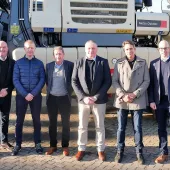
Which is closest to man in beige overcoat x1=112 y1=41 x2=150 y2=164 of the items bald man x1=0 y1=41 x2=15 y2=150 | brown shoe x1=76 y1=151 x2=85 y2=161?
brown shoe x1=76 y1=151 x2=85 y2=161

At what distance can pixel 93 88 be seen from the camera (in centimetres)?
524

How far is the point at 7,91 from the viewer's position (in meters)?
5.63

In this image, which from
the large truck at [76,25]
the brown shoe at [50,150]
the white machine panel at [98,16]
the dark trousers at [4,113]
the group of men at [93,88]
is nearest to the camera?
the group of men at [93,88]

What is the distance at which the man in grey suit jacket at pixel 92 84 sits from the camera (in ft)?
17.1

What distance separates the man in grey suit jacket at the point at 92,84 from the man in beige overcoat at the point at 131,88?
0.20 metres

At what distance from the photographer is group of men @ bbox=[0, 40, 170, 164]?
520cm

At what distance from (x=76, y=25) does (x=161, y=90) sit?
2.59m

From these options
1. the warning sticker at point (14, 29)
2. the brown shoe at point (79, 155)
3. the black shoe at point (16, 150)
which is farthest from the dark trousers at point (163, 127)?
the warning sticker at point (14, 29)

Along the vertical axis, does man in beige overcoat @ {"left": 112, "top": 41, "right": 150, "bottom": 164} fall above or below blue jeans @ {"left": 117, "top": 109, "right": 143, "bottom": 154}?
above

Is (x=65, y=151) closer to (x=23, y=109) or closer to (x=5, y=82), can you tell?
(x=23, y=109)

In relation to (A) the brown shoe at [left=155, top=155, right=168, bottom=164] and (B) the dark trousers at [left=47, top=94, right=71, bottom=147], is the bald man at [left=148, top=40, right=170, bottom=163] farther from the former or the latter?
(B) the dark trousers at [left=47, top=94, right=71, bottom=147]

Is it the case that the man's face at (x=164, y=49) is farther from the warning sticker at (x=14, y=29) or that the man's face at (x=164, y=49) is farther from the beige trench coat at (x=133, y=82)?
the warning sticker at (x=14, y=29)

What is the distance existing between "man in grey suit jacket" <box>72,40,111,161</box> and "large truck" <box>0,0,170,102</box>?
1553mm

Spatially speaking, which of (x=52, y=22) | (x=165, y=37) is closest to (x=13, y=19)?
(x=52, y=22)
